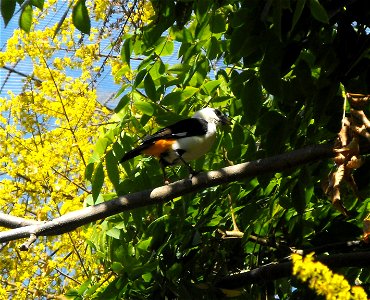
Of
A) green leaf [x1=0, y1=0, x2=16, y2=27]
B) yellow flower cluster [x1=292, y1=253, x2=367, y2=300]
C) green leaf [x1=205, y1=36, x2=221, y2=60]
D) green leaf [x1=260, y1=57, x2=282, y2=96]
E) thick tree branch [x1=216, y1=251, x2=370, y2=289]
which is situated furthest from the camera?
green leaf [x1=205, y1=36, x2=221, y2=60]

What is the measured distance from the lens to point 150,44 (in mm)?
2244

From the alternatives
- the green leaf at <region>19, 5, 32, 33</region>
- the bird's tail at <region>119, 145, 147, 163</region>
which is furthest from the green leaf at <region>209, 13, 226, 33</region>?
the green leaf at <region>19, 5, 32, 33</region>

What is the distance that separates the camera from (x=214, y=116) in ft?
8.20

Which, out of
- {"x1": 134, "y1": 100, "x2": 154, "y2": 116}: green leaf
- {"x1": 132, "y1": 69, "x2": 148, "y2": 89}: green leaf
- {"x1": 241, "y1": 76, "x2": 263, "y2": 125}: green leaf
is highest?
{"x1": 132, "y1": 69, "x2": 148, "y2": 89}: green leaf

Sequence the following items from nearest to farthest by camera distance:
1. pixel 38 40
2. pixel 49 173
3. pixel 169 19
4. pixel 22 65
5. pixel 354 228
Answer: pixel 169 19 → pixel 354 228 → pixel 49 173 → pixel 38 40 → pixel 22 65

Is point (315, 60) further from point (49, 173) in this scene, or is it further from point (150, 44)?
point (49, 173)

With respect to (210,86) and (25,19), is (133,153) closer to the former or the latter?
(210,86)

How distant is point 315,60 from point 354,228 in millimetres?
597

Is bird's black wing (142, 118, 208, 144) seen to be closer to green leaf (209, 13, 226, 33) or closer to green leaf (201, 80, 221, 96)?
green leaf (201, 80, 221, 96)

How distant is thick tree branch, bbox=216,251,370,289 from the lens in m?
2.14

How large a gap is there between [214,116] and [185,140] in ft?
0.56

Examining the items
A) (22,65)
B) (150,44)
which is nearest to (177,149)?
(150,44)

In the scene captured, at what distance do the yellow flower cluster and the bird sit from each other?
1.49 m

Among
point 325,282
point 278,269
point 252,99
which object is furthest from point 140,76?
point 325,282
